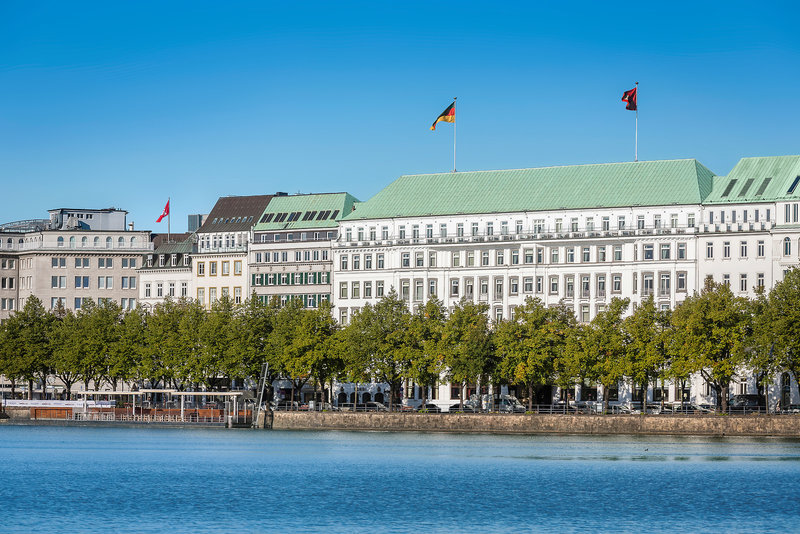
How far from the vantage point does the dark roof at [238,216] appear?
195m

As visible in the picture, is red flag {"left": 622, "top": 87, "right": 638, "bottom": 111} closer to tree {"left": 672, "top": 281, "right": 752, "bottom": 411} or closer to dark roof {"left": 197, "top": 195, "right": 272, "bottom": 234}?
tree {"left": 672, "top": 281, "right": 752, "bottom": 411}

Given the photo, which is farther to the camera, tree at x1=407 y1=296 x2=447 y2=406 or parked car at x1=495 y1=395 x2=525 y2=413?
parked car at x1=495 y1=395 x2=525 y2=413

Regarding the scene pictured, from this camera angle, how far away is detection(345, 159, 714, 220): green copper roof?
166250mm

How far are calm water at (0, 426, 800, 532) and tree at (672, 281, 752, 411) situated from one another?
23.8 feet

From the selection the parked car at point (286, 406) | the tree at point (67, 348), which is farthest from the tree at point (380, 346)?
the tree at point (67, 348)

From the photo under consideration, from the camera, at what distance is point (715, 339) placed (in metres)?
136

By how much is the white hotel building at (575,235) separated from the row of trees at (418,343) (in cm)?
585

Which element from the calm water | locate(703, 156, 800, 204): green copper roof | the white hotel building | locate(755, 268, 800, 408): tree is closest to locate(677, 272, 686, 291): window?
the white hotel building

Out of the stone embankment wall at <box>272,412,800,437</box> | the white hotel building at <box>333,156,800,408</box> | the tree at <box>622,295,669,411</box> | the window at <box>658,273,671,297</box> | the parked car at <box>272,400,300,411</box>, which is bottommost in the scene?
the stone embankment wall at <box>272,412,800,437</box>

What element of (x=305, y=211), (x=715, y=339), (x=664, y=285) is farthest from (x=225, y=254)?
(x=715, y=339)

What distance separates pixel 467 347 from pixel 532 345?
678 centimetres

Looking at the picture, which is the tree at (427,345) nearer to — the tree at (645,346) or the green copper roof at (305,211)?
the tree at (645,346)

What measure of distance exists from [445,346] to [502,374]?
21.4 feet

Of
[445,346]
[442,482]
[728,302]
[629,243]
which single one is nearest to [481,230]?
[629,243]
